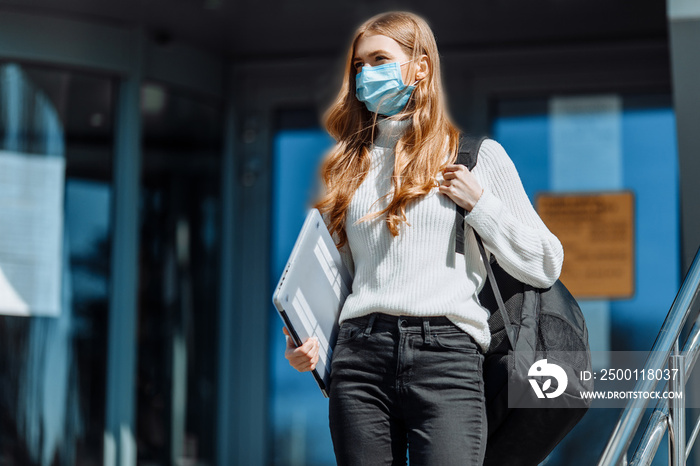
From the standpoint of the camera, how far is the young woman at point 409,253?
2.12 meters

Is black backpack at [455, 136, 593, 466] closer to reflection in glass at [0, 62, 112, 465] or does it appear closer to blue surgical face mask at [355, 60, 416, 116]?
blue surgical face mask at [355, 60, 416, 116]

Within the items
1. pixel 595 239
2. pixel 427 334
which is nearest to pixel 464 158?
pixel 427 334

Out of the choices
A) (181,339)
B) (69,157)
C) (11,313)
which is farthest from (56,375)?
(69,157)

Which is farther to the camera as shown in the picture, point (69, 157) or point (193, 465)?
point (193, 465)

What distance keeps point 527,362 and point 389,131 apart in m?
0.71

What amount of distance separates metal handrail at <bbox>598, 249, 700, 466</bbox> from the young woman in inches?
14.9

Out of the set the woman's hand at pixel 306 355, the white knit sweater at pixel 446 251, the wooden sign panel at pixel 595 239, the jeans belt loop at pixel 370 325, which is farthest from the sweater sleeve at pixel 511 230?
the wooden sign panel at pixel 595 239

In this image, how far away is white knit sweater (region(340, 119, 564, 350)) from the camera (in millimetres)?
2182

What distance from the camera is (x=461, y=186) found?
2.22 meters

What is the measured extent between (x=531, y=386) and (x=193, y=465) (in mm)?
3895

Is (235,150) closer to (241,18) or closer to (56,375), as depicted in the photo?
(241,18)

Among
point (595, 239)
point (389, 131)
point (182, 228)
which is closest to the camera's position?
point (389, 131)

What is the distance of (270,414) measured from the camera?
19.1 feet

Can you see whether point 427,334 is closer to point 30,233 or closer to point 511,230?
point 511,230
